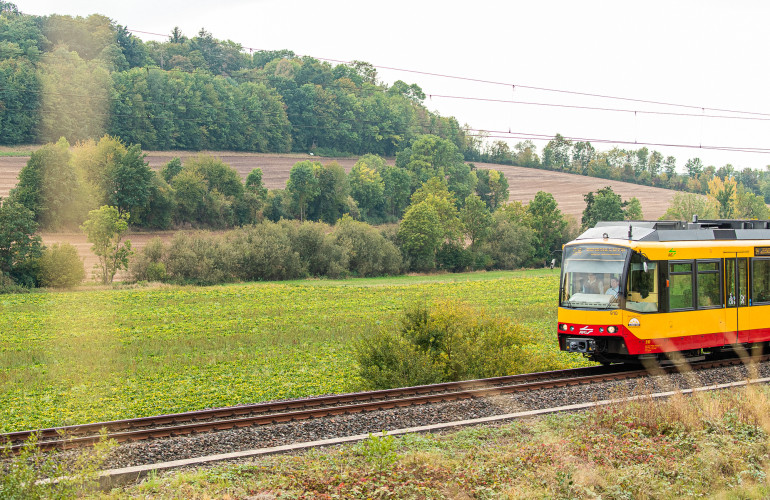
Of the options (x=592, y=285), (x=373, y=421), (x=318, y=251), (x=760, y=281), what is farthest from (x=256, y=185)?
(x=373, y=421)

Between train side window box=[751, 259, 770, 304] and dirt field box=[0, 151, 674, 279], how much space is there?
195ft

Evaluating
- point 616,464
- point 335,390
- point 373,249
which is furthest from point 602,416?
point 373,249

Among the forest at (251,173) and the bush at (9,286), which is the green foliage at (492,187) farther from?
the bush at (9,286)

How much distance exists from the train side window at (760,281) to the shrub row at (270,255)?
49.3 meters

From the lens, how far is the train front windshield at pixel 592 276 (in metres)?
17.2

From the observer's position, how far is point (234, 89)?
4104 inches

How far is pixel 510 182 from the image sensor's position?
12938cm

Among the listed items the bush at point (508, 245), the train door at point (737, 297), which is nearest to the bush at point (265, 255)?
the bush at point (508, 245)

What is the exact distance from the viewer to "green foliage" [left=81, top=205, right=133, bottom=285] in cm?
5909

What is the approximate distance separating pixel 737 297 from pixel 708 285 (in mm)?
1275

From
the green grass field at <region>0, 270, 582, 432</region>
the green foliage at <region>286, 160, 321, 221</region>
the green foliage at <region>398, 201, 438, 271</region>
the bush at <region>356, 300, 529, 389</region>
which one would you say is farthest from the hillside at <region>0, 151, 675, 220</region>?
the bush at <region>356, 300, 529, 389</region>

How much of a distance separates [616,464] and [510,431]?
8.09 ft

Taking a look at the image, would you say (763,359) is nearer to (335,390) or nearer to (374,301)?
(335,390)

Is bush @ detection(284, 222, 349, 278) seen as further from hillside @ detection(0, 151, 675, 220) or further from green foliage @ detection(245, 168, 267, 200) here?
hillside @ detection(0, 151, 675, 220)
